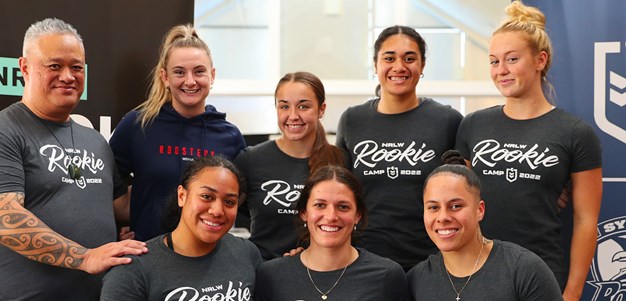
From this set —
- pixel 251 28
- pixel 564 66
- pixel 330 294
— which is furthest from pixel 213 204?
pixel 251 28

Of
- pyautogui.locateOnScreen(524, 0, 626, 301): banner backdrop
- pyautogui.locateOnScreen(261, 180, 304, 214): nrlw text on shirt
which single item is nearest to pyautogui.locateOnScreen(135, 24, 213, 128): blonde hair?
pyautogui.locateOnScreen(261, 180, 304, 214): nrlw text on shirt

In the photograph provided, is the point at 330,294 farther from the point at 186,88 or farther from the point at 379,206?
the point at 186,88

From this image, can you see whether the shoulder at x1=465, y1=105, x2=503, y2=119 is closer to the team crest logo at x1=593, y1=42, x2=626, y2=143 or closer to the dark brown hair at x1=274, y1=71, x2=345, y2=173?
the dark brown hair at x1=274, y1=71, x2=345, y2=173

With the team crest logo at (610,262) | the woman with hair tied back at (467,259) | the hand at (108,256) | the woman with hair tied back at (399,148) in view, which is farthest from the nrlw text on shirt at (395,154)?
the team crest logo at (610,262)

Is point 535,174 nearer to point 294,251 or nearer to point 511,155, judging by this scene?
point 511,155

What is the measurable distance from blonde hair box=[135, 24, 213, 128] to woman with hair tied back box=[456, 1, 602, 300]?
122cm

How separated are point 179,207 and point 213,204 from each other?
246 millimetres

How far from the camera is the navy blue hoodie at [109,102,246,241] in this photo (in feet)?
10.4

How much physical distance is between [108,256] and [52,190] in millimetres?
376

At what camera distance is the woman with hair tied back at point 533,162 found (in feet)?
9.53

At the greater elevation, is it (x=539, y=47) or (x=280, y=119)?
(x=539, y=47)

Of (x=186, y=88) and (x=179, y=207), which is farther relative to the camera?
(x=186, y=88)

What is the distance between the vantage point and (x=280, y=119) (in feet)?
10.2

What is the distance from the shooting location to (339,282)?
267 cm
